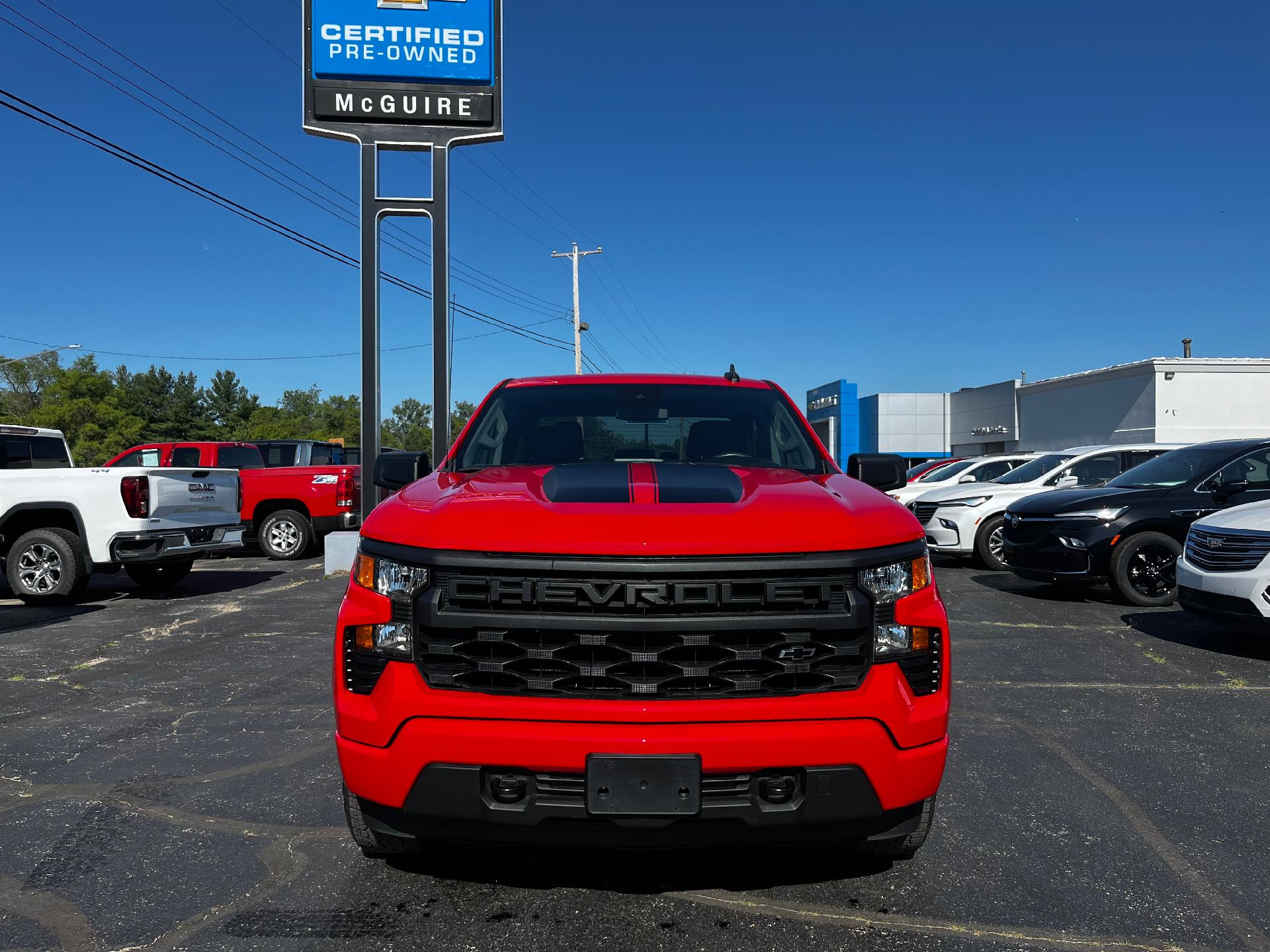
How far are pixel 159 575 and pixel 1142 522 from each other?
1123 cm

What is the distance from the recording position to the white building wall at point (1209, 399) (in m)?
28.6

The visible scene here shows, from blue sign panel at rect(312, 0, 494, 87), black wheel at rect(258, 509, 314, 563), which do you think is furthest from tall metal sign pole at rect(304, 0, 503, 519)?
black wheel at rect(258, 509, 314, 563)

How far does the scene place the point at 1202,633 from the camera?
24.4ft

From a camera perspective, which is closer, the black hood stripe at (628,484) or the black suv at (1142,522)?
the black hood stripe at (628,484)

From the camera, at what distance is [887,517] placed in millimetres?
2721

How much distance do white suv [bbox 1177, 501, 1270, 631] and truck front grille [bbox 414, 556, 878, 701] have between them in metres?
5.33

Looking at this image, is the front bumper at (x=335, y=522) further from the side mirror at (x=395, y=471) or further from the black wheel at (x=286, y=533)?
the side mirror at (x=395, y=471)

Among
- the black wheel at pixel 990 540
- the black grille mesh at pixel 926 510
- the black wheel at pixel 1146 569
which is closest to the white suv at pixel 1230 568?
the black wheel at pixel 1146 569

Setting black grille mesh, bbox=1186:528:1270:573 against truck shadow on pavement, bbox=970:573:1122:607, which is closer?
black grille mesh, bbox=1186:528:1270:573

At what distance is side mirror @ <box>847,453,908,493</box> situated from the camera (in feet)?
12.8

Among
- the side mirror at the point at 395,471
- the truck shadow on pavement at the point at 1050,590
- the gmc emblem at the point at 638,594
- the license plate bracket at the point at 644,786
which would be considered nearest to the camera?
the license plate bracket at the point at 644,786

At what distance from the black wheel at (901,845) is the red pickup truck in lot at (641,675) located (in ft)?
0.25

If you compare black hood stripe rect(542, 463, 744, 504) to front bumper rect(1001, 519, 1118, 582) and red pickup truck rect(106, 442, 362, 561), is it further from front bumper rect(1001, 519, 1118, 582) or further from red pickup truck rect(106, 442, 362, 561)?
red pickup truck rect(106, 442, 362, 561)

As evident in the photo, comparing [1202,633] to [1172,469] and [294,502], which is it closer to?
[1172,469]
